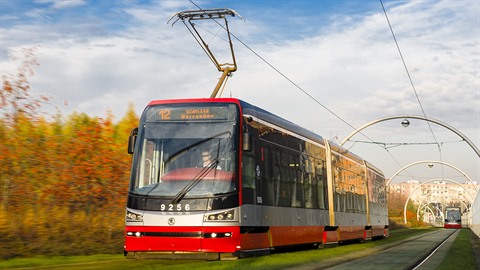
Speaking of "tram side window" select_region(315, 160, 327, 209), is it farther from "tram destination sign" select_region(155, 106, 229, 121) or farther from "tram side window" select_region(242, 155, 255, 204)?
"tram destination sign" select_region(155, 106, 229, 121)

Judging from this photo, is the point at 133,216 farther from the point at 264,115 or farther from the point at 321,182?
the point at 321,182

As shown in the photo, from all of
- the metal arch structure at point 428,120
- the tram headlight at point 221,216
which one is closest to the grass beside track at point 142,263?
the tram headlight at point 221,216

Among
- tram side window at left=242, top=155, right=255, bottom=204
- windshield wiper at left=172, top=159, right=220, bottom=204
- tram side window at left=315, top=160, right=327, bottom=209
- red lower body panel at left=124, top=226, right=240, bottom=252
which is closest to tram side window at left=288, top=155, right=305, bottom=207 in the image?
tram side window at left=315, top=160, right=327, bottom=209

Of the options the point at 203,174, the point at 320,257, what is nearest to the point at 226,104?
the point at 203,174

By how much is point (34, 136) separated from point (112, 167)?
346cm

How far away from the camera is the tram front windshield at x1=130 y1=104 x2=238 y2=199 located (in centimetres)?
1420

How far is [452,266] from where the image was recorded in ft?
56.8

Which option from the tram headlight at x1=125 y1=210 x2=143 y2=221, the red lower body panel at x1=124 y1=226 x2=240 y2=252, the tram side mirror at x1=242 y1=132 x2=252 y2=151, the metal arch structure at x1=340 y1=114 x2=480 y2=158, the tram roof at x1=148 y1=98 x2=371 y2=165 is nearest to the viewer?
the red lower body panel at x1=124 y1=226 x2=240 y2=252

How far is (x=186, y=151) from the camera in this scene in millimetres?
14445

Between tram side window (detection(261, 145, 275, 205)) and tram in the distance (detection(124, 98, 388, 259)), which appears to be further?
tram side window (detection(261, 145, 275, 205))

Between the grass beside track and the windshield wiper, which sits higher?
the windshield wiper

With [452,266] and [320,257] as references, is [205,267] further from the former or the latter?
[452,266]

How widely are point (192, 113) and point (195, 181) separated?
163 centimetres

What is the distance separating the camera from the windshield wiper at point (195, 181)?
1400 cm
